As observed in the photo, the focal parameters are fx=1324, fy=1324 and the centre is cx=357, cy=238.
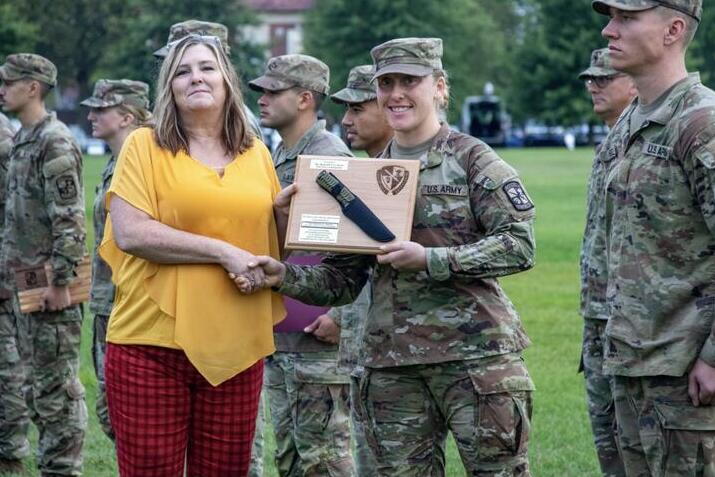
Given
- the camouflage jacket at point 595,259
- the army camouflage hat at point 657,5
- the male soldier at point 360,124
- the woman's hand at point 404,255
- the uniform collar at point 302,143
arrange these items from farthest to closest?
the uniform collar at point 302,143
the camouflage jacket at point 595,259
the male soldier at point 360,124
the woman's hand at point 404,255
the army camouflage hat at point 657,5

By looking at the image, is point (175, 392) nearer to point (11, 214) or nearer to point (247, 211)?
point (247, 211)

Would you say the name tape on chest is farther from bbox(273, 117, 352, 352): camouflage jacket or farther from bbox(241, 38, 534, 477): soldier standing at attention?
bbox(273, 117, 352, 352): camouflage jacket

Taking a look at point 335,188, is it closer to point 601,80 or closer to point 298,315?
point 298,315

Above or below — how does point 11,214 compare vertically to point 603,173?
below

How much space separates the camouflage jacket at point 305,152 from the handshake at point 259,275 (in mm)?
1666

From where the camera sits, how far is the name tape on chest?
14.6ft

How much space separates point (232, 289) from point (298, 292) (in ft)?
0.85

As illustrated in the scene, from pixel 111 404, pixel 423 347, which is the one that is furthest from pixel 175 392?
pixel 423 347

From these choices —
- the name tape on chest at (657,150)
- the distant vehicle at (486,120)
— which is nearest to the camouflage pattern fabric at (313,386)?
the name tape on chest at (657,150)

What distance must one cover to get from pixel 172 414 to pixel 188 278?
0.52 m

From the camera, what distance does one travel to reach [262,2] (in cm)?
11425

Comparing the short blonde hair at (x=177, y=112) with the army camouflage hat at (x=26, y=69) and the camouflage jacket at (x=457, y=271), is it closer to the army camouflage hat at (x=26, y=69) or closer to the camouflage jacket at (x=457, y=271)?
the camouflage jacket at (x=457, y=271)

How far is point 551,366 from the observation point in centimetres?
1144

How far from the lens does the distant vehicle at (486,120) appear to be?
7800 centimetres
